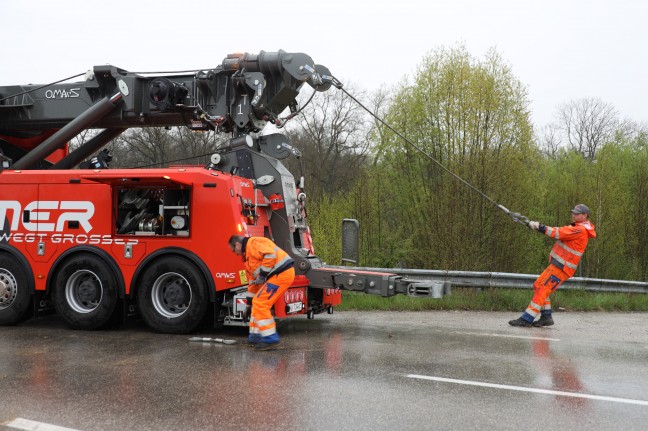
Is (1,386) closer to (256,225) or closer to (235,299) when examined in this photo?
(235,299)

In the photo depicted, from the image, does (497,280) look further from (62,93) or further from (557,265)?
(62,93)

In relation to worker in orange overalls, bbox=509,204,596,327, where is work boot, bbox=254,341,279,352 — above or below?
below

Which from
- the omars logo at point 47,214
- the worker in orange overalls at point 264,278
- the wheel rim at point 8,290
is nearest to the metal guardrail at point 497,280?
the worker in orange overalls at point 264,278

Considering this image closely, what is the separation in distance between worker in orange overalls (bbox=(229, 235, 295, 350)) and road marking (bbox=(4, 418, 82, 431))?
3.04 meters

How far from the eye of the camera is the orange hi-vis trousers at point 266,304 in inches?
292

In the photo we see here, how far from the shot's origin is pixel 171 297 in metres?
8.48

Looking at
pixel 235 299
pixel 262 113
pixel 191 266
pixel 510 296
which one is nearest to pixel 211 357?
pixel 235 299

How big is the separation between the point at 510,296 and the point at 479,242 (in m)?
6.50

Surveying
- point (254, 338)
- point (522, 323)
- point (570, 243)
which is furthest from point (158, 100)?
point (570, 243)

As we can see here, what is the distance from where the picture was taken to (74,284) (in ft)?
29.2

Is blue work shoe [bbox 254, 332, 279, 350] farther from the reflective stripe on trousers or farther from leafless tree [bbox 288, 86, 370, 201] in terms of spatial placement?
leafless tree [bbox 288, 86, 370, 201]

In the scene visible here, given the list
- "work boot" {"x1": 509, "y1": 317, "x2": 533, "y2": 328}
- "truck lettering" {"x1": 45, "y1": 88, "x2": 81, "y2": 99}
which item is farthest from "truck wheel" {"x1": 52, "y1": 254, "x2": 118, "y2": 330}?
"work boot" {"x1": 509, "y1": 317, "x2": 533, "y2": 328}

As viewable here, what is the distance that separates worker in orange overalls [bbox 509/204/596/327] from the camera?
915 centimetres

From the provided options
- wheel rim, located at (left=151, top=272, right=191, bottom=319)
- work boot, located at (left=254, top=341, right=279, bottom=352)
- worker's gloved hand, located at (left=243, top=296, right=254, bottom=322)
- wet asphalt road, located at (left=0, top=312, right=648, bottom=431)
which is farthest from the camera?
wheel rim, located at (left=151, top=272, right=191, bottom=319)
